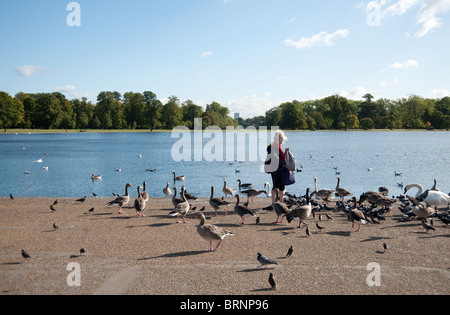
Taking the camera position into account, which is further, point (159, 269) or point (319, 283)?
point (159, 269)

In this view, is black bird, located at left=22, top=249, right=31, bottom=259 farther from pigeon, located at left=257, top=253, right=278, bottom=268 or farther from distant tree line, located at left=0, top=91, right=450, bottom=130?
distant tree line, located at left=0, top=91, right=450, bottom=130

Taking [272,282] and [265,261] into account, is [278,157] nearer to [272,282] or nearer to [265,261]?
[265,261]

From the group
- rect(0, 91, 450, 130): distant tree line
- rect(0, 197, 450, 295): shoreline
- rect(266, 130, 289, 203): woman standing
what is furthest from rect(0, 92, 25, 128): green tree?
rect(266, 130, 289, 203): woman standing

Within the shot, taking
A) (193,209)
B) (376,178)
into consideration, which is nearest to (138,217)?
(193,209)

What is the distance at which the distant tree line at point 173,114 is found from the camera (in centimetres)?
12662

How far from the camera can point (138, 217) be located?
45.1 ft

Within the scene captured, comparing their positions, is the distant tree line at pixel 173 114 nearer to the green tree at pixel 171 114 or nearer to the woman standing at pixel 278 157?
the green tree at pixel 171 114

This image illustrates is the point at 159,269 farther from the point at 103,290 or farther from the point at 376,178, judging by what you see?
the point at 376,178

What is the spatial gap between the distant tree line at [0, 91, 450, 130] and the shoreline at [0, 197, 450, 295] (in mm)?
128325

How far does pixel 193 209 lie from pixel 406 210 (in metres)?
9.34

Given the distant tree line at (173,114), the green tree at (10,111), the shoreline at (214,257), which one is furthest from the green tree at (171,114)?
the shoreline at (214,257)

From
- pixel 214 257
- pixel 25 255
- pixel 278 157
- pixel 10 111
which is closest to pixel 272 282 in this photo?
pixel 214 257

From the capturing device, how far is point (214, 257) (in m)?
8.85

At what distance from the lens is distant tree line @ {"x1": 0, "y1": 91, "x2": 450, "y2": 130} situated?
127 metres
